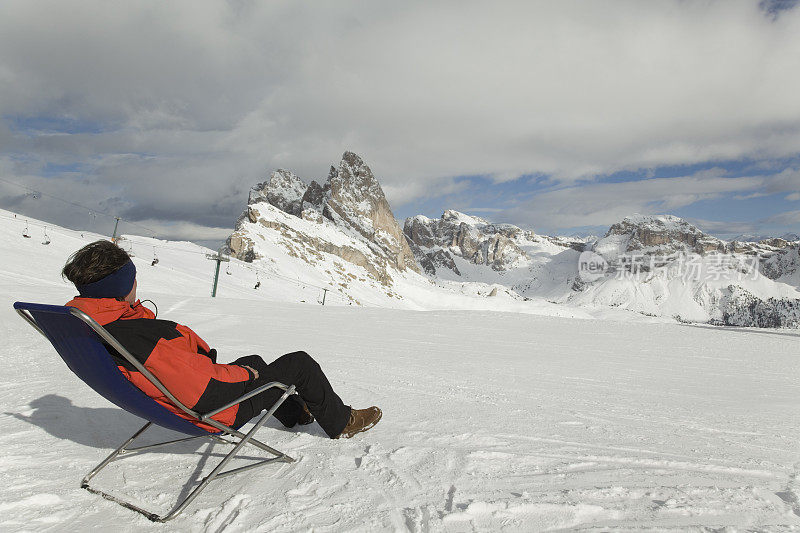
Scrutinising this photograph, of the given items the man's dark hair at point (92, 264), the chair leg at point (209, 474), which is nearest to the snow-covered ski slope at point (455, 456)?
the chair leg at point (209, 474)

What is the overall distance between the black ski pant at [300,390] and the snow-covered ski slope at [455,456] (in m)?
0.25

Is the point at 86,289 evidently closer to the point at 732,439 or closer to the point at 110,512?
the point at 110,512

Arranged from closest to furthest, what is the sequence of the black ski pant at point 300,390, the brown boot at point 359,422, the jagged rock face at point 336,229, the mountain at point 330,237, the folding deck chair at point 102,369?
the folding deck chair at point 102,369
the black ski pant at point 300,390
the brown boot at point 359,422
the mountain at point 330,237
the jagged rock face at point 336,229

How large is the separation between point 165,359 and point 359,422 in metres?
1.71

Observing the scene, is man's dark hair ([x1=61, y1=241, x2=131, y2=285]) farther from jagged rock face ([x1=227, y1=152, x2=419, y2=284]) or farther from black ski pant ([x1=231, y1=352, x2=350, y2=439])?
jagged rock face ([x1=227, y1=152, x2=419, y2=284])

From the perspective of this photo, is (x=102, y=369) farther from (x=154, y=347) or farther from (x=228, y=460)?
(x=228, y=460)

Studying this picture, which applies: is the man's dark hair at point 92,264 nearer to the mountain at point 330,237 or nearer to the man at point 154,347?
the man at point 154,347

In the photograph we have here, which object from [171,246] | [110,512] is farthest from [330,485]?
[171,246]

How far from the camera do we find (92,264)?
2.54m

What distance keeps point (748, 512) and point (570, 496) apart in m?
0.98

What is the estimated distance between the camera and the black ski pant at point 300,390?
2.98 m

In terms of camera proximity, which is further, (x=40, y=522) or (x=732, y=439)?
(x=732, y=439)

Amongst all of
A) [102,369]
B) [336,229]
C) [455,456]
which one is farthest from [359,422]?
[336,229]

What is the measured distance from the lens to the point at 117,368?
2.41 m
